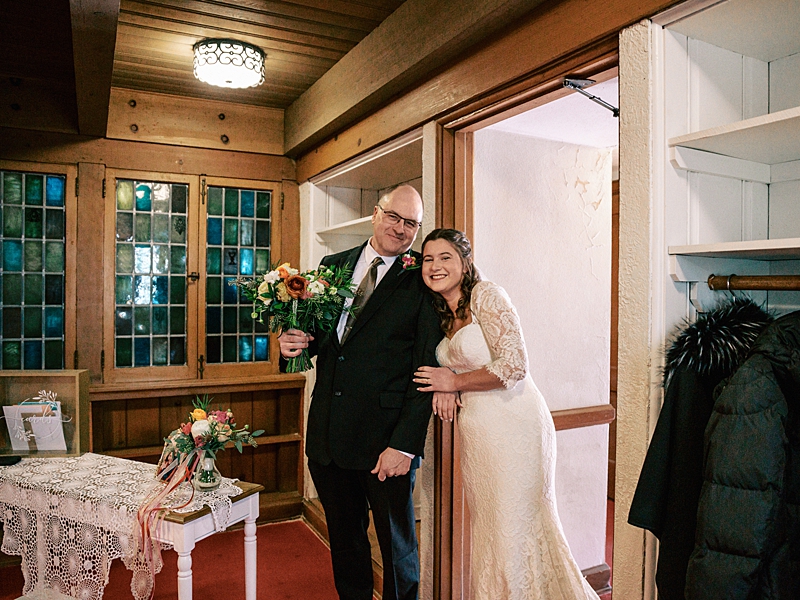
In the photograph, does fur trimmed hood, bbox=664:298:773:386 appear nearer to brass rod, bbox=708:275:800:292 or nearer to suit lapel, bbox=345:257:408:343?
brass rod, bbox=708:275:800:292

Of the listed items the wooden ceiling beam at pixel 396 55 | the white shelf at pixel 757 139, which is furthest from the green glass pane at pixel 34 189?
the white shelf at pixel 757 139

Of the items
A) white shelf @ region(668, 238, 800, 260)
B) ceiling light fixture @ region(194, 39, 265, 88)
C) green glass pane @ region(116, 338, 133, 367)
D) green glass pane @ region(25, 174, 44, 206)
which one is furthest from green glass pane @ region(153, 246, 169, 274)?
white shelf @ region(668, 238, 800, 260)

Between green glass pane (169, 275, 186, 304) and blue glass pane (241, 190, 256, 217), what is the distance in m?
0.60

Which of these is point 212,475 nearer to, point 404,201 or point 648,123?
point 404,201

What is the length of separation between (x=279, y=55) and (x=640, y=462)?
104 inches

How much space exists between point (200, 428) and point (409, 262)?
3.41 ft

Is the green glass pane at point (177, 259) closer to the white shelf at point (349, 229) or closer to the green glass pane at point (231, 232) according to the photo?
the green glass pane at point (231, 232)

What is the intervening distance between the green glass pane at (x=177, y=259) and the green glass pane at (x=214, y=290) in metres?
0.18

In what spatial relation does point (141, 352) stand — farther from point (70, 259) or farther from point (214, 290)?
point (70, 259)

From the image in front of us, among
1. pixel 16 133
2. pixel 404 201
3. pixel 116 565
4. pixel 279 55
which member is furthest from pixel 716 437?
pixel 16 133

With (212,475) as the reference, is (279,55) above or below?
above

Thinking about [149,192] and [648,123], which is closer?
[648,123]

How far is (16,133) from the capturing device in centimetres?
373

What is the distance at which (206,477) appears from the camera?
8.15 ft
